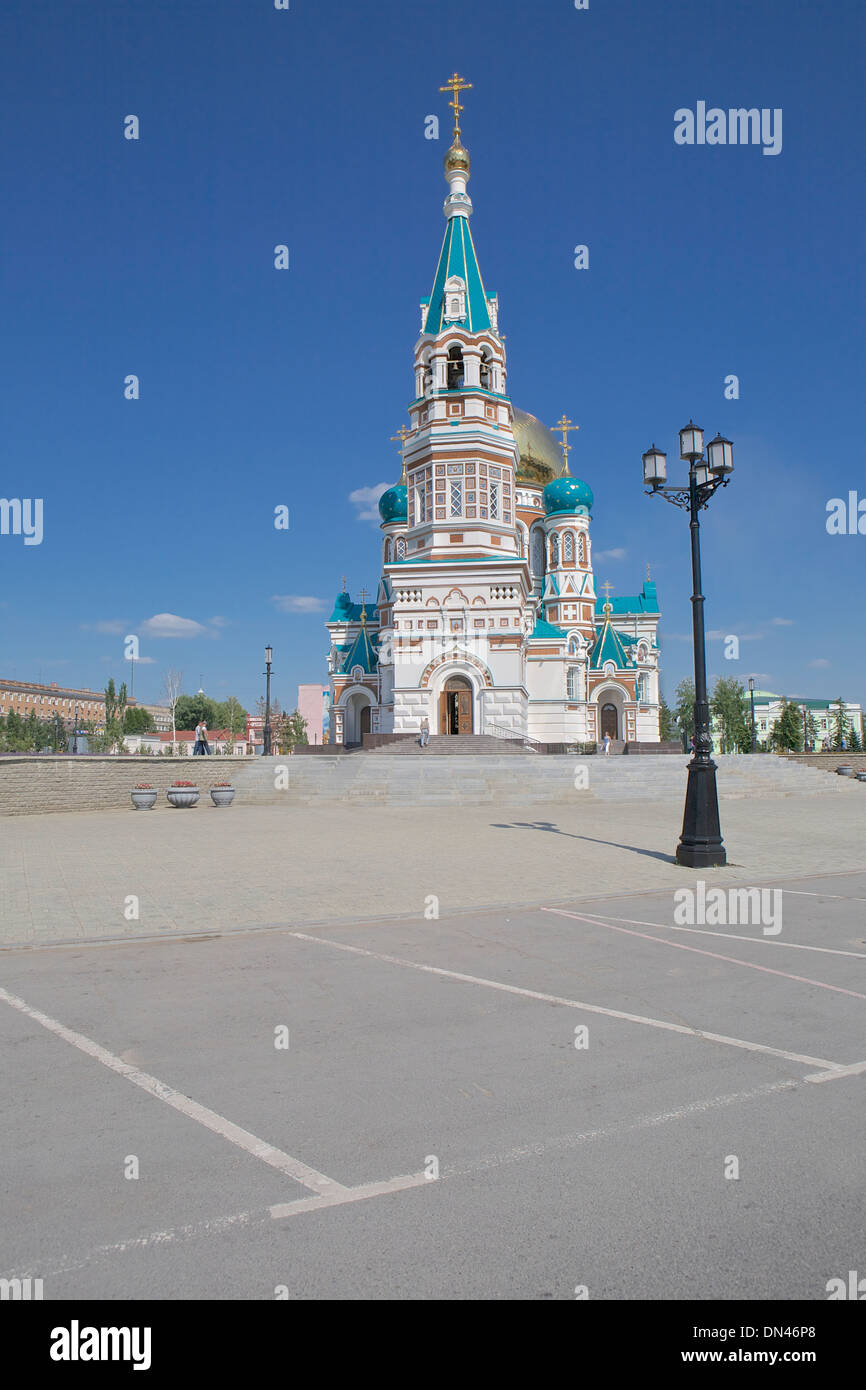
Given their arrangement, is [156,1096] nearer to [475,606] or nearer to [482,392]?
[475,606]

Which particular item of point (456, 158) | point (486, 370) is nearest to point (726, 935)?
point (486, 370)

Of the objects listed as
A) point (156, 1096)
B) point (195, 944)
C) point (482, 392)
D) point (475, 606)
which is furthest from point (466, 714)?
point (156, 1096)

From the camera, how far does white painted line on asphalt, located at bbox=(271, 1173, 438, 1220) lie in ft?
10.9

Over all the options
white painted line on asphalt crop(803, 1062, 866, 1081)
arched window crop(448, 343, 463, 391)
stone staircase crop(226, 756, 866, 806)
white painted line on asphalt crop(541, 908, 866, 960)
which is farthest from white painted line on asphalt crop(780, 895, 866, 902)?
arched window crop(448, 343, 463, 391)

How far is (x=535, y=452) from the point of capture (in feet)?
190

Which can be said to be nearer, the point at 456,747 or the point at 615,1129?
the point at 615,1129

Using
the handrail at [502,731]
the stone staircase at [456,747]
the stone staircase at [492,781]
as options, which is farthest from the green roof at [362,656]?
the stone staircase at [492,781]

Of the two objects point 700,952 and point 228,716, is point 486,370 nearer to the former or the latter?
point 700,952

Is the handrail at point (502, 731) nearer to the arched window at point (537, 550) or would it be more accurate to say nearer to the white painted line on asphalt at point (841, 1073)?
the arched window at point (537, 550)

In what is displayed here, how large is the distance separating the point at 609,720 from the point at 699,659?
44.6 metres

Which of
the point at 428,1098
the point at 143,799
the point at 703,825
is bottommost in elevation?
the point at 428,1098

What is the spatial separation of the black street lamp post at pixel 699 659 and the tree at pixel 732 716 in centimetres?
6524

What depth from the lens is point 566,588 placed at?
56500 mm
